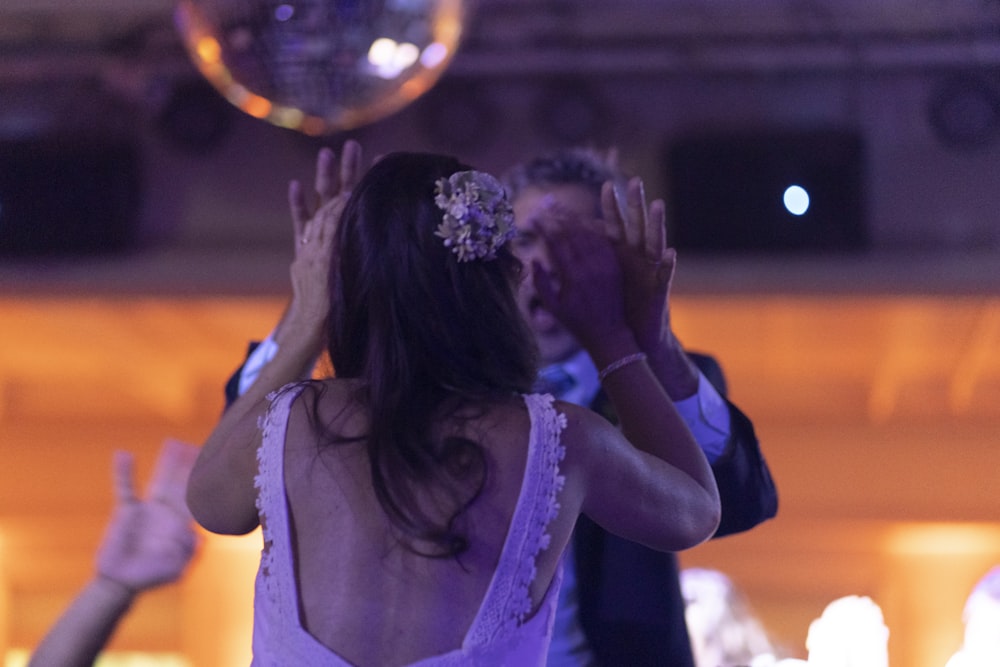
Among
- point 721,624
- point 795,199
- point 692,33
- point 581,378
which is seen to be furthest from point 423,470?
point 721,624

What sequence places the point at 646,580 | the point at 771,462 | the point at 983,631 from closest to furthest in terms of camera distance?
the point at 646,580, the point at 983,631, the point at 771,462

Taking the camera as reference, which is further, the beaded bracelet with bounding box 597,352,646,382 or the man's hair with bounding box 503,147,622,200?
the man's hair with bounding box 503,147,622,200

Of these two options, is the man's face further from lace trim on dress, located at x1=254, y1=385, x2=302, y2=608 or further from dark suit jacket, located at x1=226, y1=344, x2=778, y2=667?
lace trim on dress, located at x1=254, y1=385, x2=302, y2=608

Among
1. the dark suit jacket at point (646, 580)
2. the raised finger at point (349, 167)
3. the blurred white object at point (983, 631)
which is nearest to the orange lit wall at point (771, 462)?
the blurred white object at point (983, 631)

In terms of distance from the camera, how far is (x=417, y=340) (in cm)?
115

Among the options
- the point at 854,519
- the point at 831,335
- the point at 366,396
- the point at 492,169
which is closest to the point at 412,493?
the point at 366,396

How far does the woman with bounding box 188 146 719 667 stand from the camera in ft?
3.61

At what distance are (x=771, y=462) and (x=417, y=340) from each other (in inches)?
205

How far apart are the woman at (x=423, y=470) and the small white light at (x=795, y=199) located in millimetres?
2787

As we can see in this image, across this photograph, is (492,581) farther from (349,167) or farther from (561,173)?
(561,173)

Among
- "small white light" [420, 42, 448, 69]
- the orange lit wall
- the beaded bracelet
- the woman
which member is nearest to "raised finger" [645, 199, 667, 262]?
the beaded bracelet

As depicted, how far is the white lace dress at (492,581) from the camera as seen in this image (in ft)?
3.63

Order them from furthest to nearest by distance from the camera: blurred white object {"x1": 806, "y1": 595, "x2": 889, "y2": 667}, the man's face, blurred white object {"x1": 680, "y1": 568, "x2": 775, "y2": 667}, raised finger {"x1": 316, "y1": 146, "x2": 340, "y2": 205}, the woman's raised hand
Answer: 1. blurred white object {"x1": 806, "y1": 595, "x2": 889, "y2": 667}
2. blurred white object {"x1": 680, "y1": 568, "x2": 775, "y2": 667}
3. the man's face
4. raised finger {"x1": 316, "y1": 146, "x2": 340, "y2": 205}
5. the woman's raised hand

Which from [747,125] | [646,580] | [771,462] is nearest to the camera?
[646,580]
